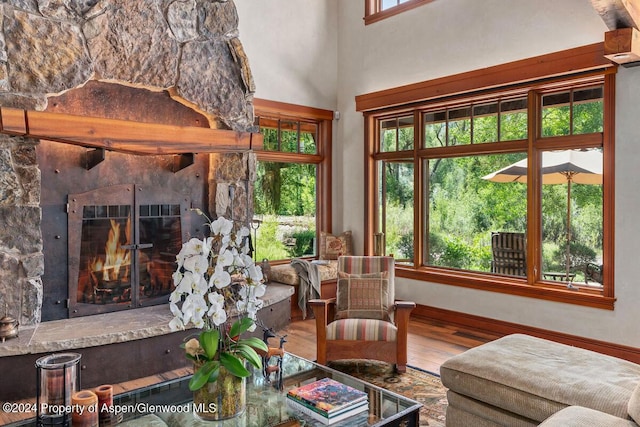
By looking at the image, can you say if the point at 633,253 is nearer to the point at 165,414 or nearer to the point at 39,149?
the point at 165,414

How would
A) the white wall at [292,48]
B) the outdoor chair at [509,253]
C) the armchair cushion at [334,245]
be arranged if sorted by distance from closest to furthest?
1. the outdoor chair at [509,253]
2. the white wall at [292,48]
3. the armchair cushion at [334,245]

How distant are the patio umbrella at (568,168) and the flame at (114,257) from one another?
152 inches

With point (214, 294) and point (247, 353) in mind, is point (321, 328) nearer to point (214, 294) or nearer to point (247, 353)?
point (247, 353)

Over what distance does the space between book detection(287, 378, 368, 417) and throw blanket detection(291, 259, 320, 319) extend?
306 centimetres

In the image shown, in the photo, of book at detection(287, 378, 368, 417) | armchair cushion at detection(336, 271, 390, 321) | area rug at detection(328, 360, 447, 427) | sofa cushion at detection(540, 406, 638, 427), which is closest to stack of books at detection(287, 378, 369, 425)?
book at detection(287, 378, 368, 417)

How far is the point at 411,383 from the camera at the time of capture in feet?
11.9

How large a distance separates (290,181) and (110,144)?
2689 mm

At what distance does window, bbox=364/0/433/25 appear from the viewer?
5.69 m

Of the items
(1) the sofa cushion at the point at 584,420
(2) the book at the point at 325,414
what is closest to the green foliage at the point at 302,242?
(2) the book at the point at 325,414

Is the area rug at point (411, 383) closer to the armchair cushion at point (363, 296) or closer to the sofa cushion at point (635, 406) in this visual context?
the armchair cushion at point (363, 296)

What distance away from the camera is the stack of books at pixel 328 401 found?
6.93 feet

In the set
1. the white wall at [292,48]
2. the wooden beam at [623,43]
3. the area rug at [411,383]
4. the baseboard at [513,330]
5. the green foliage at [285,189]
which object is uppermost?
the white wall at [292,48]

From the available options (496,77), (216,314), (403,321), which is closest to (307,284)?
(403,321)

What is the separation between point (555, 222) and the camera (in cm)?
470
